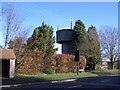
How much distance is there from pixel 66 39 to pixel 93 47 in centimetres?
885

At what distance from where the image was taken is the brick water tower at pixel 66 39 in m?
68.7

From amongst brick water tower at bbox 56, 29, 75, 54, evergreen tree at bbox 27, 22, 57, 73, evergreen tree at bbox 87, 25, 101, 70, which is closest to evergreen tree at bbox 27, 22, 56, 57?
evergreen tree at bbox 27, 22, 57, 73

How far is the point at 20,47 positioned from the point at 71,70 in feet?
40.3

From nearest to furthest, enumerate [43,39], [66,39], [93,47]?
[43,39], [93,47], [66,39]

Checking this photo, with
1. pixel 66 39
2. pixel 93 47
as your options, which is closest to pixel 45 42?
pixel 93 47

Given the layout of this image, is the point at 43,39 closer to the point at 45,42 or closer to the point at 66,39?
the point at 45,42

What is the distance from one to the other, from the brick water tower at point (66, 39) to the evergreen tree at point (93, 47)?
4099 millimetres

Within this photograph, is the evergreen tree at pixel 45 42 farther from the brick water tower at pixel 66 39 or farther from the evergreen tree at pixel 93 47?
the brick water tower at pixel 66 39

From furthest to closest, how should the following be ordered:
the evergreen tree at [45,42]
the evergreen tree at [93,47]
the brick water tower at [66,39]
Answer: the brick water tower at [66,39] < the evergreen tree at [93,47] < the evergreen tree at [45,42]

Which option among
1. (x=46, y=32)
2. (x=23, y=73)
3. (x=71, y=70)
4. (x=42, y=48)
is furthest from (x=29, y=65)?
(x=71, y=70)

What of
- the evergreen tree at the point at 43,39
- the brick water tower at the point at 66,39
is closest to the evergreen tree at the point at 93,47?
the brick water tower at the point at 66,39

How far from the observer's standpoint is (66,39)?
7162cm

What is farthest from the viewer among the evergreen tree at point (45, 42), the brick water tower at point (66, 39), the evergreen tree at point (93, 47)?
the brick water tower at point (66, 39)

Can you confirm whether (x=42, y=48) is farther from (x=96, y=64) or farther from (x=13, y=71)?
(x=96, y=64)
